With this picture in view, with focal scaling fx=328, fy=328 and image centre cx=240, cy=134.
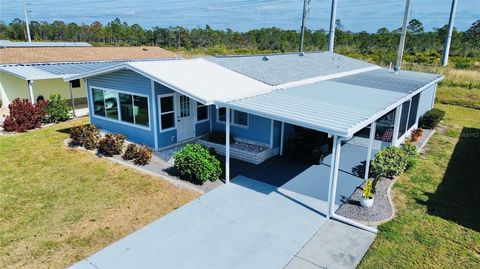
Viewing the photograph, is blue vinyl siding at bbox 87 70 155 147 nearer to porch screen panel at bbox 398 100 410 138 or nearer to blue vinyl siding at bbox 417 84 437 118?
porch screen panel at bbox 398 100 410 138

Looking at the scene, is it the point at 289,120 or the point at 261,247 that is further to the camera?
the point at 289,120

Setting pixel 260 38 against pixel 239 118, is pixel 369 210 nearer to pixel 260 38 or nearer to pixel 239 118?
pixel 239 118

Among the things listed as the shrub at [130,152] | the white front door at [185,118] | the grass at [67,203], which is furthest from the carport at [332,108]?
the shrub at [130,152]

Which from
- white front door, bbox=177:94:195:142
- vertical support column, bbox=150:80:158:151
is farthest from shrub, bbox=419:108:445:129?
vertical support column, bbox=150:80:158:151

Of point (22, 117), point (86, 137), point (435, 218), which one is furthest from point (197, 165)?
point (22, 117)

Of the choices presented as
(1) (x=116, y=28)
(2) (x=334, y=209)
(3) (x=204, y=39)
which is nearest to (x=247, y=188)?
(2) (x=334, y=209)

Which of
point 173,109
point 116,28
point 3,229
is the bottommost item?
point 3,229

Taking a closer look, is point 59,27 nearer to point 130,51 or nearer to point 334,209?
point 130,51
